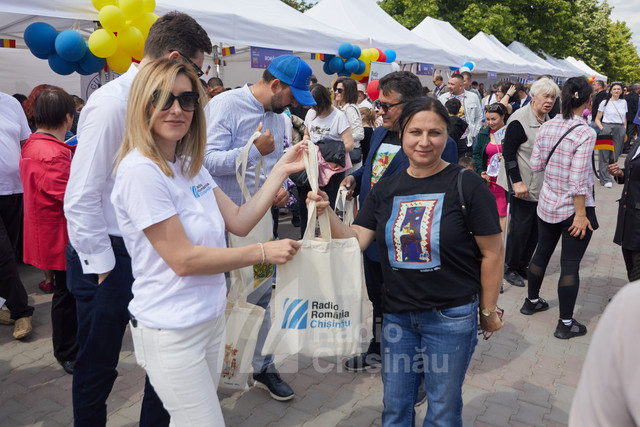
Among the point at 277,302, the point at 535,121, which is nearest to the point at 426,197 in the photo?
the point at 277,302

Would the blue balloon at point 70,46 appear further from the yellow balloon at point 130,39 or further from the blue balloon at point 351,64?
the blue balloon at point 351,64

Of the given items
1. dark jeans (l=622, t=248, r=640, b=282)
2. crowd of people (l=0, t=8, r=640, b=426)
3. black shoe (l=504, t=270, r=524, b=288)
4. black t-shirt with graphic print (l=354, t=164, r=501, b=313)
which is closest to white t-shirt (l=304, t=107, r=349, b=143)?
crowd of people (l=0, t=8, r=640, b=426)

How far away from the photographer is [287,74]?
3.11m

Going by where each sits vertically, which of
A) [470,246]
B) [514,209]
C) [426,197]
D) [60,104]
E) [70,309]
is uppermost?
[60,104]

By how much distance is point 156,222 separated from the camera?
1.61 metres

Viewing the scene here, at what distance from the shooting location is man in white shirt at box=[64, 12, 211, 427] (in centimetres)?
206

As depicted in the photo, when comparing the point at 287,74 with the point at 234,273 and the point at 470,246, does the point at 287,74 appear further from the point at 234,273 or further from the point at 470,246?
the point at 470,246

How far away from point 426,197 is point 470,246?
0.28 m

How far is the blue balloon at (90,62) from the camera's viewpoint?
540cm

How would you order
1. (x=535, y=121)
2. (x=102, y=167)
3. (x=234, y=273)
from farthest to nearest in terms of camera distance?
(x=535, y=121), (x=234, y=273), (x=102, y=167)

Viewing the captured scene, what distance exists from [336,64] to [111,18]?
4605 mm

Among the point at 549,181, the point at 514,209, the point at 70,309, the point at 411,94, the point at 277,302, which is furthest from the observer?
the point at 514,209

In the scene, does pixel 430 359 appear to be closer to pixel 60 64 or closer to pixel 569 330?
pixel 569 330

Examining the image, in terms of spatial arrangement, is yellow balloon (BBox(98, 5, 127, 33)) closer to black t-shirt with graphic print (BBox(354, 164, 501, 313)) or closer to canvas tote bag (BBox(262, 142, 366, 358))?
canvas tote bag (BBox(262, 142, 366, 358))
